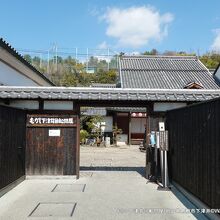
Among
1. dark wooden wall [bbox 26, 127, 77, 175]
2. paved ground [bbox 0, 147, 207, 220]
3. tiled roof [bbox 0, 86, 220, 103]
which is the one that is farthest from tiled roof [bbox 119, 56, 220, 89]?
paved ground [bbox 0, 147, 207, 220]

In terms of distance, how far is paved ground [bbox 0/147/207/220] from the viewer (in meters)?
7.03

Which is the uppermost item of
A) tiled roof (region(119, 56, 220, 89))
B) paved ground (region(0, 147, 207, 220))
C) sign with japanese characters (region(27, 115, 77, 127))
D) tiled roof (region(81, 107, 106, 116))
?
tiled roof (region(119, 56, 220, 89))

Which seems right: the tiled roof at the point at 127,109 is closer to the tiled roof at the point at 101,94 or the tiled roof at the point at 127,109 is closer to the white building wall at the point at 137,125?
the white building wall at the point at 137,125

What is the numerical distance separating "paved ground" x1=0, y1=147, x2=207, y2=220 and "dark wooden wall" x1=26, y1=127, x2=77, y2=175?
18.4 inches

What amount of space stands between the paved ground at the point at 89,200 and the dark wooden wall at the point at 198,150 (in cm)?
60

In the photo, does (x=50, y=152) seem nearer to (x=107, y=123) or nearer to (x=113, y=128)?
(x=113, y=128)

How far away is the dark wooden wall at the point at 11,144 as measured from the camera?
877cm

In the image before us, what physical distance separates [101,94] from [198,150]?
4495mm

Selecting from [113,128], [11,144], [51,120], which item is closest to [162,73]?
[113,128]

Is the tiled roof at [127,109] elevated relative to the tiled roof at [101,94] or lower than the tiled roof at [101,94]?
elevated

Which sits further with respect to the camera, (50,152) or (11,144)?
(50,152)

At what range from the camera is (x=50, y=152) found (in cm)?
1162

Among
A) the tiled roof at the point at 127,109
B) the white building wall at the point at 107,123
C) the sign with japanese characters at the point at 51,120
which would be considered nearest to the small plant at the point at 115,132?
the white building wall at the point at 107,123

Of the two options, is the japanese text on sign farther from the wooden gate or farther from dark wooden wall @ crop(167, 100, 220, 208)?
dark wooden wall @ crop(167, 100, 220, 208)
